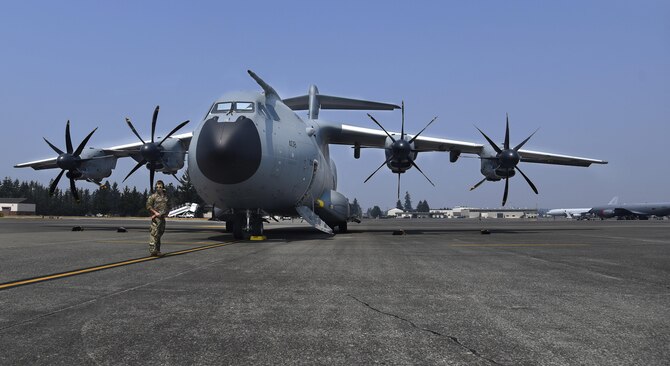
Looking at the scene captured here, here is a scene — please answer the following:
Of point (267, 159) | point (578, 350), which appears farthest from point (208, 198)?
point (578, 350)

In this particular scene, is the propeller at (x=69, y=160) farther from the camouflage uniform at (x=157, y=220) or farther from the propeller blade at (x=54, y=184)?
the camouflage uniform at (x=157, y=220)

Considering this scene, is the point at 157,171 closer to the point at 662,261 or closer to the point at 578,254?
the point at 578,254

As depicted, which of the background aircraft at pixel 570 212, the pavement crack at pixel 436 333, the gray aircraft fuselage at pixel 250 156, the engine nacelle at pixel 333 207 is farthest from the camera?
the background aircraft at pixel 570 212

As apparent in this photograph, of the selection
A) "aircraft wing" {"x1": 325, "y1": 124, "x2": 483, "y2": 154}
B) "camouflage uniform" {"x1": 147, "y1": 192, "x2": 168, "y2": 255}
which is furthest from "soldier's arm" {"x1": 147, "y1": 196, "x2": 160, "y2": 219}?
"aircraft wing" {"x1": 325, "y1": 124, "x2": 483, "y2": 154}

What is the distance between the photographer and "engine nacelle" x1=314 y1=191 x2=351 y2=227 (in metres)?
22.6

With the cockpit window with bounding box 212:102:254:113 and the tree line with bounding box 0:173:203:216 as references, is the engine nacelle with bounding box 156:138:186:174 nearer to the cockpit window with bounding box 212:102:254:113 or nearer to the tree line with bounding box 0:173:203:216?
the cockpit window with bounding box 212:102:254:113

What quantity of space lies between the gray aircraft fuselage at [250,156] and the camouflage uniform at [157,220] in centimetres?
286

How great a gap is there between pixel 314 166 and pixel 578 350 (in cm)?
1676

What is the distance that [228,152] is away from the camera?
573 inches

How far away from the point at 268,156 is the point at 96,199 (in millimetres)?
148560

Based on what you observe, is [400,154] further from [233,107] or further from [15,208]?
[15,208]

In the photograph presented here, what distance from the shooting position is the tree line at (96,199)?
4601 inches

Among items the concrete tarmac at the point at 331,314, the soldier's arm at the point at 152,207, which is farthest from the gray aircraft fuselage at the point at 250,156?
the concrete tarmac at the point at 331,314

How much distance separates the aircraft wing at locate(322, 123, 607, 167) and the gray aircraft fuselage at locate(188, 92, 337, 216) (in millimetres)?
5856
